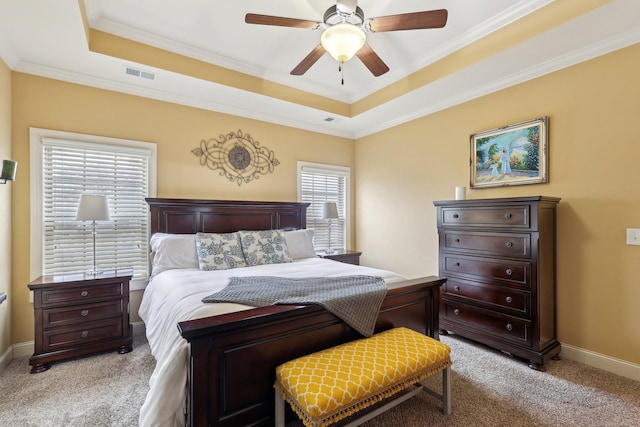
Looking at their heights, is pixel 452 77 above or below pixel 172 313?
above

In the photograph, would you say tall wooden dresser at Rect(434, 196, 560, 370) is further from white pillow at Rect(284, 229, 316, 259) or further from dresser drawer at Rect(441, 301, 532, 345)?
white pillow at Rect(284, 229, 316, 259)

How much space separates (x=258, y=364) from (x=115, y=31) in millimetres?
3106

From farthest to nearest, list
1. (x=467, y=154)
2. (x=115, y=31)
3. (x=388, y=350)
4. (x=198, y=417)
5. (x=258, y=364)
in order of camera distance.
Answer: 1. (x=467, y=154)
2. (x=115, y=31)
3. (x=388, y=350)
4. (x=258, y=364)
5. (x=198, y=417)

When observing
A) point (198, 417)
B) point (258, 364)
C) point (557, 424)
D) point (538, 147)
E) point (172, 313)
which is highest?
point (538, 147)

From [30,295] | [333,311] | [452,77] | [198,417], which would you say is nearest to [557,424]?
[333,311]

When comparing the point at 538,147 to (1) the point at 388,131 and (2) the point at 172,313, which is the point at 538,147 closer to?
(1) the point at 388,131

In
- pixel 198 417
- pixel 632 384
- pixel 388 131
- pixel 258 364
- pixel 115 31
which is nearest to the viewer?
pixel 198 417

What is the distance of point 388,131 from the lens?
4.38 m

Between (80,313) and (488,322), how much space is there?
3.75 metres

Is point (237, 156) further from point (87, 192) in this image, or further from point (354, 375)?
point (354, 375)

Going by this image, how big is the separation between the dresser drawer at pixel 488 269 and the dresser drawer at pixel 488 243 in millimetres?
72

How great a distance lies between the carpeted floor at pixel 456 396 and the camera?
1.83 meters

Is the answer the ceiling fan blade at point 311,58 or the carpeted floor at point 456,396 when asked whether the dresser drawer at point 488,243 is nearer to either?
the carpeted floor at point 456,396

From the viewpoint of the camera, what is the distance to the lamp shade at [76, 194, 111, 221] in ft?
8.71
